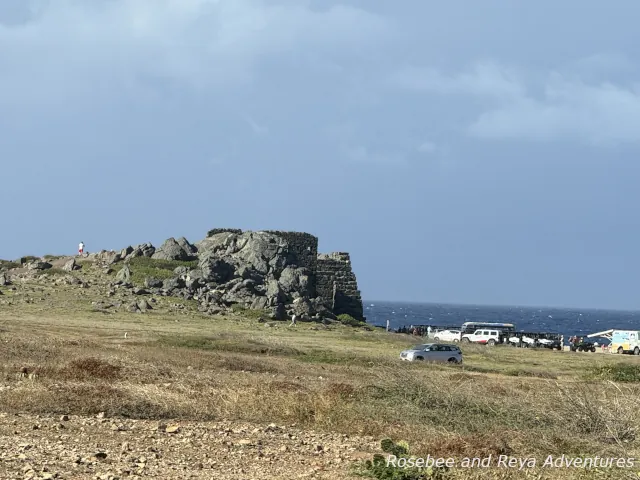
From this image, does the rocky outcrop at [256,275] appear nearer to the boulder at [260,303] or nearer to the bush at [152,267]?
the boulder at [260,303]

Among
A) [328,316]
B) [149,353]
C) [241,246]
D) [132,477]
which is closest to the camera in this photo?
[132,477]

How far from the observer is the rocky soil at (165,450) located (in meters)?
11.0

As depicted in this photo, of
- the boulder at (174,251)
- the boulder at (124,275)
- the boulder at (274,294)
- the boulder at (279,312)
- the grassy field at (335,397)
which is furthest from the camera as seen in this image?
the boulder at (174,251)

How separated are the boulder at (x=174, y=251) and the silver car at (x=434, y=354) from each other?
32.1 meters

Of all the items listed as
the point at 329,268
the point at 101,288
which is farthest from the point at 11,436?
the point at 329,268

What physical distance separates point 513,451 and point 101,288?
47150 millimetres

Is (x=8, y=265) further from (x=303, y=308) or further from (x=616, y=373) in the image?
(x=616, y=373)

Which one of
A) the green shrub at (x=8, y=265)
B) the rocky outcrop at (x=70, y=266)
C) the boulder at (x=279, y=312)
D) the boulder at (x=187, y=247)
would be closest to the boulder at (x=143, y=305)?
the boulder at (x=279, y=312)

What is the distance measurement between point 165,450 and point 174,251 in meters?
53.9

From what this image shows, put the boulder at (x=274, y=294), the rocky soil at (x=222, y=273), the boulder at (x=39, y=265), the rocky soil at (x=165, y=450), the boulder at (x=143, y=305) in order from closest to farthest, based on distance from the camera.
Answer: the rocky soil at (x=165, y=450) → the boulder at (x=143, y=305) → the rocky soil at (x=222, y=273) → the boulder at (x=274, y=294) → the boulder at (x=39, y=265)

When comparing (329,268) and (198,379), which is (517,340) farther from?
(198,379)

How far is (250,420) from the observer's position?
51.2ft

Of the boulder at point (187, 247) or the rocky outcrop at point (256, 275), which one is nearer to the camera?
the rocky outcrop at point (256, 275)

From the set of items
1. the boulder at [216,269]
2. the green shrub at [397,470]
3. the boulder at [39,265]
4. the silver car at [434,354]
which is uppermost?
the boulder at [216,269]
